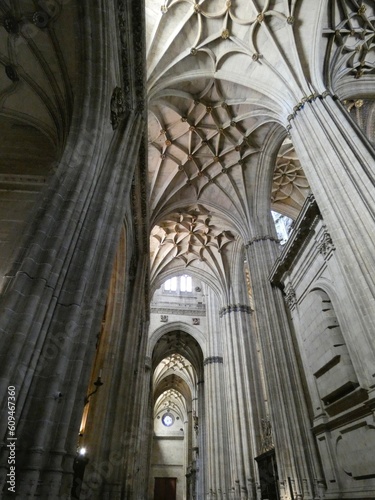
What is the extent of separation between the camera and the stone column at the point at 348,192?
18.0 feet

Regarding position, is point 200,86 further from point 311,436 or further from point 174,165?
point 311,436

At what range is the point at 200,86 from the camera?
38.3ft

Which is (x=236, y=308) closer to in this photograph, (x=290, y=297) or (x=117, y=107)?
(x=290, y=297)

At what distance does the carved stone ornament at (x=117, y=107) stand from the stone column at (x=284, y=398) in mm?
6841

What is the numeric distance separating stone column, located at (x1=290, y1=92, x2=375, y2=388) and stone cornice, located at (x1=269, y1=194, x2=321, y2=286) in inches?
16.2

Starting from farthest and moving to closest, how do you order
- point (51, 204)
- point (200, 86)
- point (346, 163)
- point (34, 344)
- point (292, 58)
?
point (200, 86), point (292, 58), point (346, 163), point (51, 204), point (34, 344)

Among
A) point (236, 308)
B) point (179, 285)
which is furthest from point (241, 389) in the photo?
point (179, 285)

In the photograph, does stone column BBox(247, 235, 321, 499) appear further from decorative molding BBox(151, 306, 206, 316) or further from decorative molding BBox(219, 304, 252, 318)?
decorative molding BBox(151, 306, 206, 316)

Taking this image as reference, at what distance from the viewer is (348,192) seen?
6.40m

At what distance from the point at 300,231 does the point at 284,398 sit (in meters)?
4.50

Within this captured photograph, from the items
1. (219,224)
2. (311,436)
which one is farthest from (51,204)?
(219,224)

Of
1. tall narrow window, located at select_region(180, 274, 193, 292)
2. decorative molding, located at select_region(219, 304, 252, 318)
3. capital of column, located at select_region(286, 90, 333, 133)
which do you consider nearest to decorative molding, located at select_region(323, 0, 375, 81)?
capital of column, located at select_region(286, 90, 333, 133)

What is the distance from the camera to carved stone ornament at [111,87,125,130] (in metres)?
6.19

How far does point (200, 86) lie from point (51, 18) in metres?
7.38
